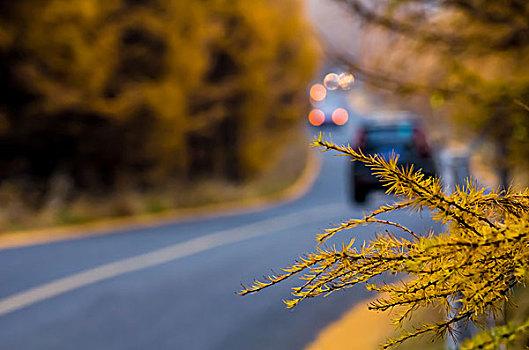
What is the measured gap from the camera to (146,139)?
2212cm

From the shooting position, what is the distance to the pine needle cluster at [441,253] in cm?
212

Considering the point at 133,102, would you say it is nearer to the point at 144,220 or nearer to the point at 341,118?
the point at 144,220

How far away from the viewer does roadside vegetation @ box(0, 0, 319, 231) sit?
18.1 m

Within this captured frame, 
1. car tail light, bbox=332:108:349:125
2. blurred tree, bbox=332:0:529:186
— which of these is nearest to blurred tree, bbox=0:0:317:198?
car tail light, bbox=332:108:349:125

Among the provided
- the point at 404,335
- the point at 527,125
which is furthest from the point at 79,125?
the point at 404,335

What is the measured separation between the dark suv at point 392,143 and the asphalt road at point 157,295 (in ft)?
1.53

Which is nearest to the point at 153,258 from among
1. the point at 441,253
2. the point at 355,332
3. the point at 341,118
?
the point at 341,118

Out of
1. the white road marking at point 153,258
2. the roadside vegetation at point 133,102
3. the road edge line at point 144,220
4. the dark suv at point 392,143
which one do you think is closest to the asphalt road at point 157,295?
the white road marking at point 153,258

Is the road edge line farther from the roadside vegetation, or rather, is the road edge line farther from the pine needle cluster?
the pine needle cluster

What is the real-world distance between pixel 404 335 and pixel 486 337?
0.49 meters

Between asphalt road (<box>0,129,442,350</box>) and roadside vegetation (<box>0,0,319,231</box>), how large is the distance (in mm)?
4139

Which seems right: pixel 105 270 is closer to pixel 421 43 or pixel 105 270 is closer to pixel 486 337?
pixel 421 43

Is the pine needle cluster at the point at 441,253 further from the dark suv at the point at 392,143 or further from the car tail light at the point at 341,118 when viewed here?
the car tail light at the point at 341,118

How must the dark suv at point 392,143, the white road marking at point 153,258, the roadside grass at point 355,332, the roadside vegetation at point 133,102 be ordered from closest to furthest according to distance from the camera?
the dark suv at point 392,143 < the roadside grass at point 355,332 < the white road marking at point 153,258 < the roadside vegetation at point 133,102
